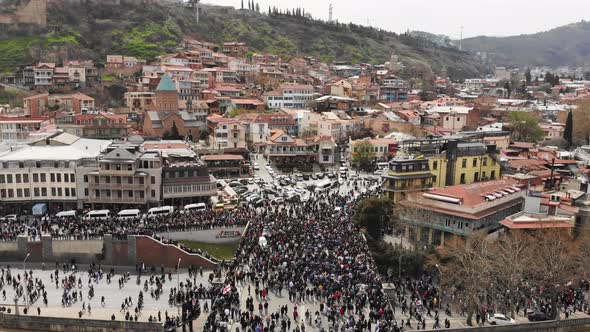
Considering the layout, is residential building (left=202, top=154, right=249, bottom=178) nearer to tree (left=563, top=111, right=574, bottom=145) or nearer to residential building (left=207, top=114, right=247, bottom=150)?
residential building (left=207, top=114, right=247, bottom=150)

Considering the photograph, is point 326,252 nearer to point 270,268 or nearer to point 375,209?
point 270,268

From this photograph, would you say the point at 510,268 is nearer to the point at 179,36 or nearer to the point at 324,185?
the point at 324,185

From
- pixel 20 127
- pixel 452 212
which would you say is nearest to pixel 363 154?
pixel 452 212

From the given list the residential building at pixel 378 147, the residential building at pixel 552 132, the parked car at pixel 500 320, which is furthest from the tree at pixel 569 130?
the parked car at pixel 500 320

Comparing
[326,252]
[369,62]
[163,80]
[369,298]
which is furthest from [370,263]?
[369,62]

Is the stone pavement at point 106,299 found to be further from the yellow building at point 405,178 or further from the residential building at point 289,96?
the residential building at point 289,96

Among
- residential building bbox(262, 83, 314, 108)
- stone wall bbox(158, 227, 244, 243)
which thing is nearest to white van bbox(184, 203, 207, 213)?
stone wall bbox(158, 227, 244, 243)
